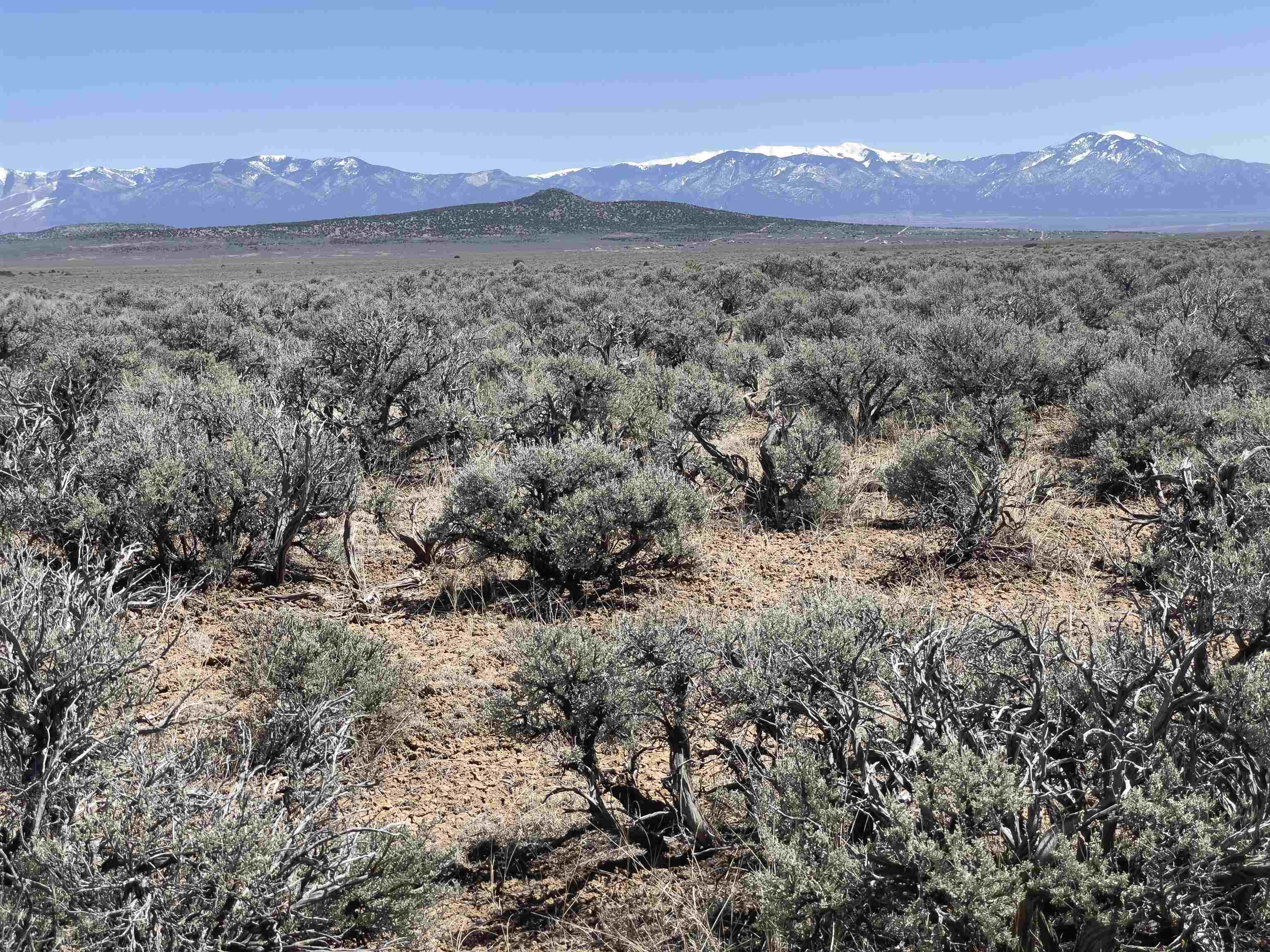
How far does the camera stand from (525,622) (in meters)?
5.76

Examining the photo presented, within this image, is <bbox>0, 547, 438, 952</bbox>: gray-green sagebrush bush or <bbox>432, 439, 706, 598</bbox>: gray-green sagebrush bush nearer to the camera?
<bbox>0, 547, 438, 952</bbox>: gray-green sagebrush bush

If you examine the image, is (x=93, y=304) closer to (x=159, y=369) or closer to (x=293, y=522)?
(x=159, y=369)

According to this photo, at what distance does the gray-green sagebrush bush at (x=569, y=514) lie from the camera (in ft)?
20.1

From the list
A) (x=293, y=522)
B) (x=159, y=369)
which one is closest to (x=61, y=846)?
(x=293, y=522)

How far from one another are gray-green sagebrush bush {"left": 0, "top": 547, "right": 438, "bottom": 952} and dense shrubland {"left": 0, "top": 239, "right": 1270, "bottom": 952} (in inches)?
0.8

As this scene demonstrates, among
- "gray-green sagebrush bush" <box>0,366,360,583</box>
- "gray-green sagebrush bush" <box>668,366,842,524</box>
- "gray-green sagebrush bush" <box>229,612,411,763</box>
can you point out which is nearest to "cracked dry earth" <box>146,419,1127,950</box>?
"gray-green sagebrush bush" <box>229,612,411,763</box>

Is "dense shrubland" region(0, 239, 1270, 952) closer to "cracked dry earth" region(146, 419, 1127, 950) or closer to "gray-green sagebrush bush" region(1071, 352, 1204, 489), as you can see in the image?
"gray-green sagebrush bush" region(1071, 352, 1204, 489)

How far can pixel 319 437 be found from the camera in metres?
6.73

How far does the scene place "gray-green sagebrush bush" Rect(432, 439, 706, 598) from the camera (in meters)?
6.13

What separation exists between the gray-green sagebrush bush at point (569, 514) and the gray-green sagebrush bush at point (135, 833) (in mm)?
2990

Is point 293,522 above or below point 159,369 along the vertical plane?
below

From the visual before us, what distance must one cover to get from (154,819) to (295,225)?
16698 cm

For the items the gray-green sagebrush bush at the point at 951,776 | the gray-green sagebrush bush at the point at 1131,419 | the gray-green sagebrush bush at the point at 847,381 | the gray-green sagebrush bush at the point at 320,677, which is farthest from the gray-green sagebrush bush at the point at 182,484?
the gray-green sagebrush bush at the point at 1131,419

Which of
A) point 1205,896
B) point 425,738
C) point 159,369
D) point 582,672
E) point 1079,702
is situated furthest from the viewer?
point 159,369
